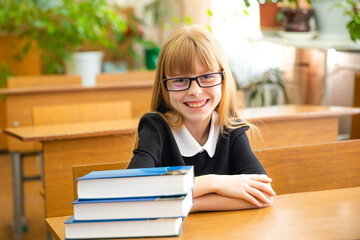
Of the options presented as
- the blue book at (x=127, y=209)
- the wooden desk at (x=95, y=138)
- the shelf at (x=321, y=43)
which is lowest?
the wooden desk at (x=95, y=138)

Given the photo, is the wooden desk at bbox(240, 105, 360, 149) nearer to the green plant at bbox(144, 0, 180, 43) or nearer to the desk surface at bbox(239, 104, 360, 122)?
the desk surface at bbox(239, 104, 360, 122)

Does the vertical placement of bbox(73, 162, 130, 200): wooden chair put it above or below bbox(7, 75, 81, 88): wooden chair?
below

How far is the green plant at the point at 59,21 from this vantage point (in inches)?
196

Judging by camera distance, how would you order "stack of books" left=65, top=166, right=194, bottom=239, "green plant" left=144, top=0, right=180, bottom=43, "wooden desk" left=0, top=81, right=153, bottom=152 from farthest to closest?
"green plant" left=144, top=0, right=180, bottom=43, "wooden desk" left=0, top=81, right=153, bottom=152, "stack of books" left=65, top=166, right=194, bottom=239

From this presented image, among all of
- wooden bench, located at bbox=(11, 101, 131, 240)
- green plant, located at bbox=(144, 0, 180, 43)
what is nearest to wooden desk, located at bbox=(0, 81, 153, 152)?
wooden bench, located at bbox=(11, 101, 131, 240)

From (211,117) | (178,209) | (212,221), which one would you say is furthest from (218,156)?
(178,209)

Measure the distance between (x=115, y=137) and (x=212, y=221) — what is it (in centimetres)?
137

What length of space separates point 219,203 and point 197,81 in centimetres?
33

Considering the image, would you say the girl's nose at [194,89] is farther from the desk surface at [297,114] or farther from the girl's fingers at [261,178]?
the desk surface at [297,114]

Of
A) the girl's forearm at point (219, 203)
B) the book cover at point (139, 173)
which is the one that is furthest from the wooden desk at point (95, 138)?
the book cover at point (139, 173)

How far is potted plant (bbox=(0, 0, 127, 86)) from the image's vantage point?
4977 mm

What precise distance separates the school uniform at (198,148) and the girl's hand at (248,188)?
0.10m

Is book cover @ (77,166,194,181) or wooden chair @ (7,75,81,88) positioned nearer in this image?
book cover @ (77,166,194,181)

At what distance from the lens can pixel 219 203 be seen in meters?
1.33
